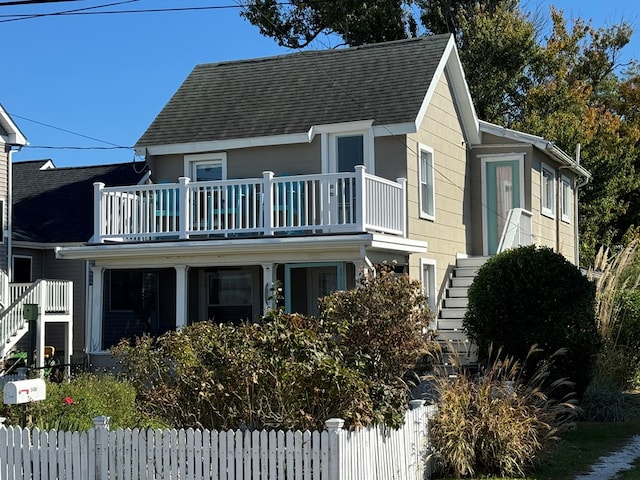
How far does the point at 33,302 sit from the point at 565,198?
49.1 ft

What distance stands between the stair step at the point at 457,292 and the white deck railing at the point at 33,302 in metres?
8.91

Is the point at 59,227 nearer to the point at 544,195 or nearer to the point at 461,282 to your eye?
the point at 461,282

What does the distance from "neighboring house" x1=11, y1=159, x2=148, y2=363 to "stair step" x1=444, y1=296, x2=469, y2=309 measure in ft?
29.2

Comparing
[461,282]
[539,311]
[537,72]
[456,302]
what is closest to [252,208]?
[456,302]

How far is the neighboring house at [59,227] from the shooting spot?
83.2 feet

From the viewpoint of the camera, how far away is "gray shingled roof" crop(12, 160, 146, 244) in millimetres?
25562

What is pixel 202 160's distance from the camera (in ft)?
67.4

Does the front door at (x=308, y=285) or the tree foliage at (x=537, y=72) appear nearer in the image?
the front door at (x=308, y=285)

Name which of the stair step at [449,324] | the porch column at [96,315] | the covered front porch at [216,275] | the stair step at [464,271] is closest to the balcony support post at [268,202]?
the covered front porch at [216,275]

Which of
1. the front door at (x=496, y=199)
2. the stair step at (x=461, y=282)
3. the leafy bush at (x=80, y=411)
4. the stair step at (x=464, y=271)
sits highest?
the front door at (x=496, y=199)

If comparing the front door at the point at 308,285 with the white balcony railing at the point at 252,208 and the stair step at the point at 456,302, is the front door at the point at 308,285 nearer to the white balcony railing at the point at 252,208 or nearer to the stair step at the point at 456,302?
the white balcony railing at the point at 252,208

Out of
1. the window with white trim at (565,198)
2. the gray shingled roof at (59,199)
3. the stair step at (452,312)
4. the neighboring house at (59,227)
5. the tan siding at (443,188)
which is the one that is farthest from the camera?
the window with white trim at (565,198)

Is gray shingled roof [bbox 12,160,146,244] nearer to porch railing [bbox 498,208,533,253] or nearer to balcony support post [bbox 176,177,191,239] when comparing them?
balcony support post [bbox 176,177,191,239]

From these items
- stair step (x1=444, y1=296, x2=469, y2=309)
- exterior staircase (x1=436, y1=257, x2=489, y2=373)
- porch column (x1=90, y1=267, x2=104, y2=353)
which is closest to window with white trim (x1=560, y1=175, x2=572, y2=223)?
exterior staircase (x1=436, y1=257, x2=489, y2=373)
